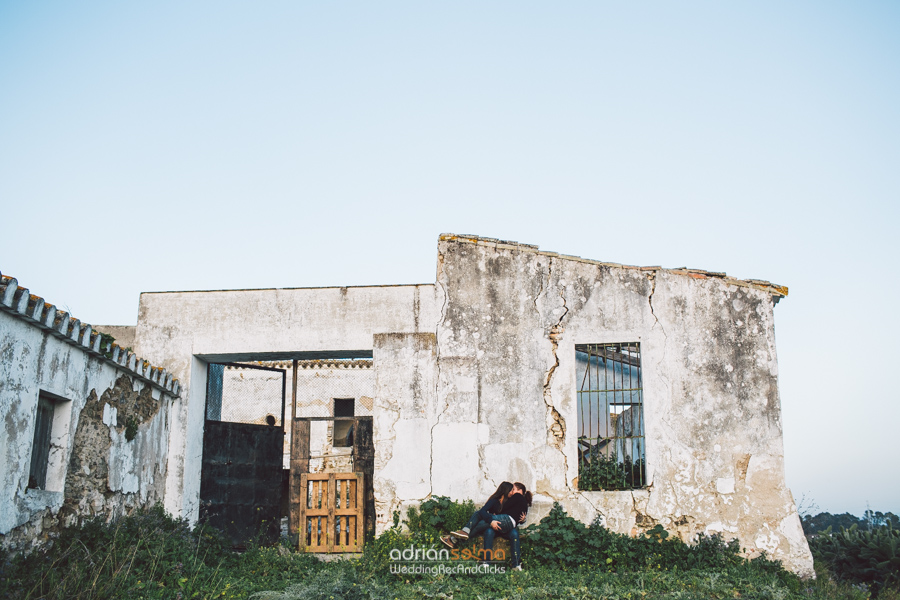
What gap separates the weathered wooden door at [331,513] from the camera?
1113cm

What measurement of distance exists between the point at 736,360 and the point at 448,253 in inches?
178

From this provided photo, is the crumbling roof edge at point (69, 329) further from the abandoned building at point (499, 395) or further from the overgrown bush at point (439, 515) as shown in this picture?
the overgrown bush at point (439, 515)

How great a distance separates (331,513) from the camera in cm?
1129

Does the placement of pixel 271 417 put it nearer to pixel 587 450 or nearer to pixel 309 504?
pixel 309 504

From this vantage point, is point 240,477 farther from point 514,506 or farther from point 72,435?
point 514,506

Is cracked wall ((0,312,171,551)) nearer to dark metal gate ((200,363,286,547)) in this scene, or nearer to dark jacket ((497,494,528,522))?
dark metal gate ((200,363,286,547))

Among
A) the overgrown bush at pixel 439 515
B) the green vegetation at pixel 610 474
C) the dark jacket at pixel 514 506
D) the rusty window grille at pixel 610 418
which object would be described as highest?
the rusty window grille at pixel 610 418

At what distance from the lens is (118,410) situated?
9.67 m

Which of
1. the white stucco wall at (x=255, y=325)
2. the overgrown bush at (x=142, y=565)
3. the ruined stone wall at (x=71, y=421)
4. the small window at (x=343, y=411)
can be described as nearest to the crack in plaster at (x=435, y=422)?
the white stucco wall at (x=255, y=325)

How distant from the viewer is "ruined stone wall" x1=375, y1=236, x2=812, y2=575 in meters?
10.0

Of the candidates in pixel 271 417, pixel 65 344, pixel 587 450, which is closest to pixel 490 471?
pixel 587 450

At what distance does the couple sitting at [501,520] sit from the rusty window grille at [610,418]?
1.03m

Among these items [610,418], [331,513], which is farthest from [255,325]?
[610,418]

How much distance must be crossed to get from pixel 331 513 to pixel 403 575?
2634 mm
